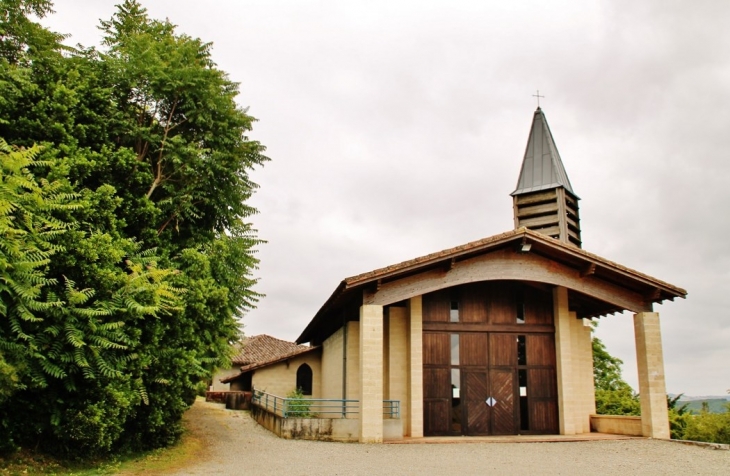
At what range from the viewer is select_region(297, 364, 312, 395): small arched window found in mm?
25673

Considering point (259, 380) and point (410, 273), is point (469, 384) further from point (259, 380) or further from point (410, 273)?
point (259, 380)

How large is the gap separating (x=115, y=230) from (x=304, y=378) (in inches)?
611

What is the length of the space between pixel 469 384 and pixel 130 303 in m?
10.2

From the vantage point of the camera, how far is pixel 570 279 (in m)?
16.7

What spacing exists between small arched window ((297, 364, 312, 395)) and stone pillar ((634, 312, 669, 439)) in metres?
14.3

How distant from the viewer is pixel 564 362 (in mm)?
Result: 17109

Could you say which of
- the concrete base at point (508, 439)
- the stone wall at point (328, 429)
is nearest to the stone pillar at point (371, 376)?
the stone wall at point (328, 429)

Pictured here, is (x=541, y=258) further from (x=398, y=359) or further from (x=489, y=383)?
(x=398, y=359)

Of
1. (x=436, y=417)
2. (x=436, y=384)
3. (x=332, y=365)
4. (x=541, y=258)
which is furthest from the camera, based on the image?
(x=332, y=365)

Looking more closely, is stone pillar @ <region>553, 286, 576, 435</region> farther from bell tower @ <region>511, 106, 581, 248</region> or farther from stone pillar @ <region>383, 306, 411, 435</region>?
bell tower @ <region>511, 106, 581, 248</region>

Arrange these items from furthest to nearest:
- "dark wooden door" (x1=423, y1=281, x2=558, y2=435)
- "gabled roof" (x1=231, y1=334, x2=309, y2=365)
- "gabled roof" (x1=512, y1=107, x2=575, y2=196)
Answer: "gabled roof" (x1=231, y1=334, x2=309, y2=365)
"gabled roof" (x1=512, y1=107, x2=575, y2=196)
"dark wooden door" (x1=423, y1=281, x2=558, y2=435)

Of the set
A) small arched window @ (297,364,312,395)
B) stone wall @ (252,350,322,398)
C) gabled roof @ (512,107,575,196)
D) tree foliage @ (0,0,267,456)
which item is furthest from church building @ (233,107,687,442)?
gabled roof @ (512,107,575,196)

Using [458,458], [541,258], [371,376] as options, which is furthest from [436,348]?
[458,458]

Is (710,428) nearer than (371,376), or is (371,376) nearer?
(371,376)
